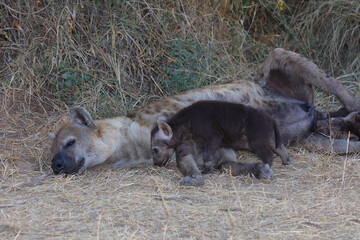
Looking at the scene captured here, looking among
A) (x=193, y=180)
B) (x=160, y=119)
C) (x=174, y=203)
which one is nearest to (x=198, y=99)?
(x=160, y=119)

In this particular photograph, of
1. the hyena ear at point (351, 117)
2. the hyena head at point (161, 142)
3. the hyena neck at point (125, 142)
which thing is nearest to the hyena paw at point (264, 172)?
the hyena head at point (161, 142)

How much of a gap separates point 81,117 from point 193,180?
45.0 inches

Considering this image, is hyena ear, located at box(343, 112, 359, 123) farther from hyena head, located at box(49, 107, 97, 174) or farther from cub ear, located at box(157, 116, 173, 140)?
hyena head, located at box(49, 107, 97, 174)

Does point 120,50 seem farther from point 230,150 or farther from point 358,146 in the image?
point 358,146

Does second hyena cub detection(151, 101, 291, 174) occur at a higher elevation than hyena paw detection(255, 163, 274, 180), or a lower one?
higher

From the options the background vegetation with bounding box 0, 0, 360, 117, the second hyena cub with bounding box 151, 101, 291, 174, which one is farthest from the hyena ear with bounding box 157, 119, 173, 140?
the background vegetation with bounding box 0, 0, 360, 117

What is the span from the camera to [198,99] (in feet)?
15.4

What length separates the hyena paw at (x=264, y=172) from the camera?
391 centimetres

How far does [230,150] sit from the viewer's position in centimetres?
435

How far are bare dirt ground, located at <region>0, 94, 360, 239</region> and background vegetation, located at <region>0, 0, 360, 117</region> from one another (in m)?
1.12

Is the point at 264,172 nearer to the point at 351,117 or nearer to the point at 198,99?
the point at 198,99

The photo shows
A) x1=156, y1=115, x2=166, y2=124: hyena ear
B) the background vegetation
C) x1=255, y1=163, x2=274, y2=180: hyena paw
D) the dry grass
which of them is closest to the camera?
the dry grass

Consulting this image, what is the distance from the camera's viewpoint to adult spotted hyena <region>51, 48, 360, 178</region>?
4180mm

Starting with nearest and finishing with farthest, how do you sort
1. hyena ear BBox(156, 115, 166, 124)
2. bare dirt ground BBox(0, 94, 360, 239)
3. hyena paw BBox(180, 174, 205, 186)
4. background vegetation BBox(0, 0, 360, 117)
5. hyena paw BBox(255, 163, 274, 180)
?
bare dirt ground BBox(0, 94, 360, 239) → hyena paw BBox(180, 174, 205, 186) → hyena paw BBox(255, 163, 274, 180) → hyena ear BBox(156, 115, 166, 124) → background vegetation BBox(0, 0, 360, 117)
